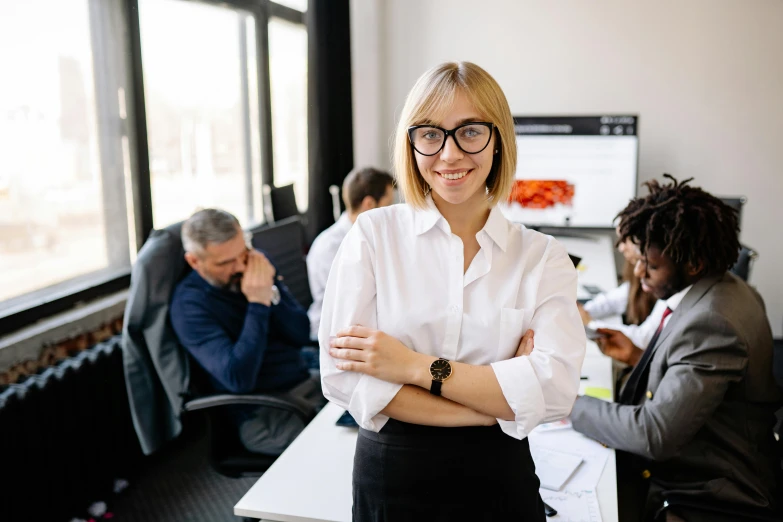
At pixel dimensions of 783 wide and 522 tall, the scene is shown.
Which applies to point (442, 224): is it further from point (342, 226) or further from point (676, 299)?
point (342, 226)

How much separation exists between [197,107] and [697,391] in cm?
284

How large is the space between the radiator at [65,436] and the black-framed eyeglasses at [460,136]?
1.65 meters

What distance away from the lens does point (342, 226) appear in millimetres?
3047

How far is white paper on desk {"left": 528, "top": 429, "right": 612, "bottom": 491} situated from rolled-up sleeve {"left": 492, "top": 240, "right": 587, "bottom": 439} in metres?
0.38

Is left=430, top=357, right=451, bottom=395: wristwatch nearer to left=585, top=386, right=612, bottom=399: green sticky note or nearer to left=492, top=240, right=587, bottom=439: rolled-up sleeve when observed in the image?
left=492, top=240, right=587, bottom=439: rolled-up sleeve

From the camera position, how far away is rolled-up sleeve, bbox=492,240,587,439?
1176mm

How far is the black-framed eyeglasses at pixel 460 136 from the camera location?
3.93 feet

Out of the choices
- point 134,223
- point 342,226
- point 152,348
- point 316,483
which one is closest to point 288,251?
point 342,226

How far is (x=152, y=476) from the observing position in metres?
2.92

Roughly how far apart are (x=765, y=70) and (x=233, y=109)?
10.6 ft

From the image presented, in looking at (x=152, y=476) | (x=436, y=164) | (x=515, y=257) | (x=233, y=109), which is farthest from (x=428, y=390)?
(x=233, y=109)

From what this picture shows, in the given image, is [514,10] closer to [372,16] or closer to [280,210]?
[372,16]

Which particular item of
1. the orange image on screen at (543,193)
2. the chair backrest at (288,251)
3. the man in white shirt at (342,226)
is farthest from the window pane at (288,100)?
the orange image on screen at (543,193)

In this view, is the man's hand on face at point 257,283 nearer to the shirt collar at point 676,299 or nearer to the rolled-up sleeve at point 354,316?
the rolled-up sleeve at point 354,316
